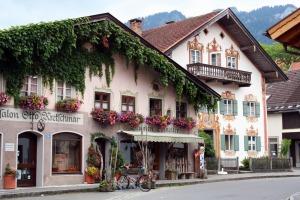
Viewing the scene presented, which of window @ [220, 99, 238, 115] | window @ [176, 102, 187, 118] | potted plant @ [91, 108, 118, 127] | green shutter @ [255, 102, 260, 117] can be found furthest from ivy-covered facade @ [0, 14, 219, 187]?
green shutter @ [255, 102, 260, 117]

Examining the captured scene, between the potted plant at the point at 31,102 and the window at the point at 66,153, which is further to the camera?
the window at the point at 66,153

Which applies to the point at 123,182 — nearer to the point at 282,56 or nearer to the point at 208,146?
the point at 208,146

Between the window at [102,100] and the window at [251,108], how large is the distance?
1572cm

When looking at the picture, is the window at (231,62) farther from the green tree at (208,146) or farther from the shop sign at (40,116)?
the shop sign at (40,116)

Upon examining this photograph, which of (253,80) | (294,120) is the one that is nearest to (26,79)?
(253,80)

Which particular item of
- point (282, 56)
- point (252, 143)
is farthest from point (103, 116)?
point (282, 56)

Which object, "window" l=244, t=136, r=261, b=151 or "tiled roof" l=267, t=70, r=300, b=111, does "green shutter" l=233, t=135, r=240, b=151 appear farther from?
"tiled roof" l=267, t=70, r=300, b=111

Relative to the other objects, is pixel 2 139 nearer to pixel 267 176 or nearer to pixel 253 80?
pixel 267 176

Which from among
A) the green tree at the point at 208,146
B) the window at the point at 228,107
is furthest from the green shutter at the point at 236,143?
the green tree at the point at 208,146

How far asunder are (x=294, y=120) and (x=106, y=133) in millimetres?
24165

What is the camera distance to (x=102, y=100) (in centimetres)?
2597

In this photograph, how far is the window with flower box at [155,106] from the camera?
2838cm

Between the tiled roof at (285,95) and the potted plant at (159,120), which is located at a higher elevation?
the tiled roof at (285,95)

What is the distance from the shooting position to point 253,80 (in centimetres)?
4016
